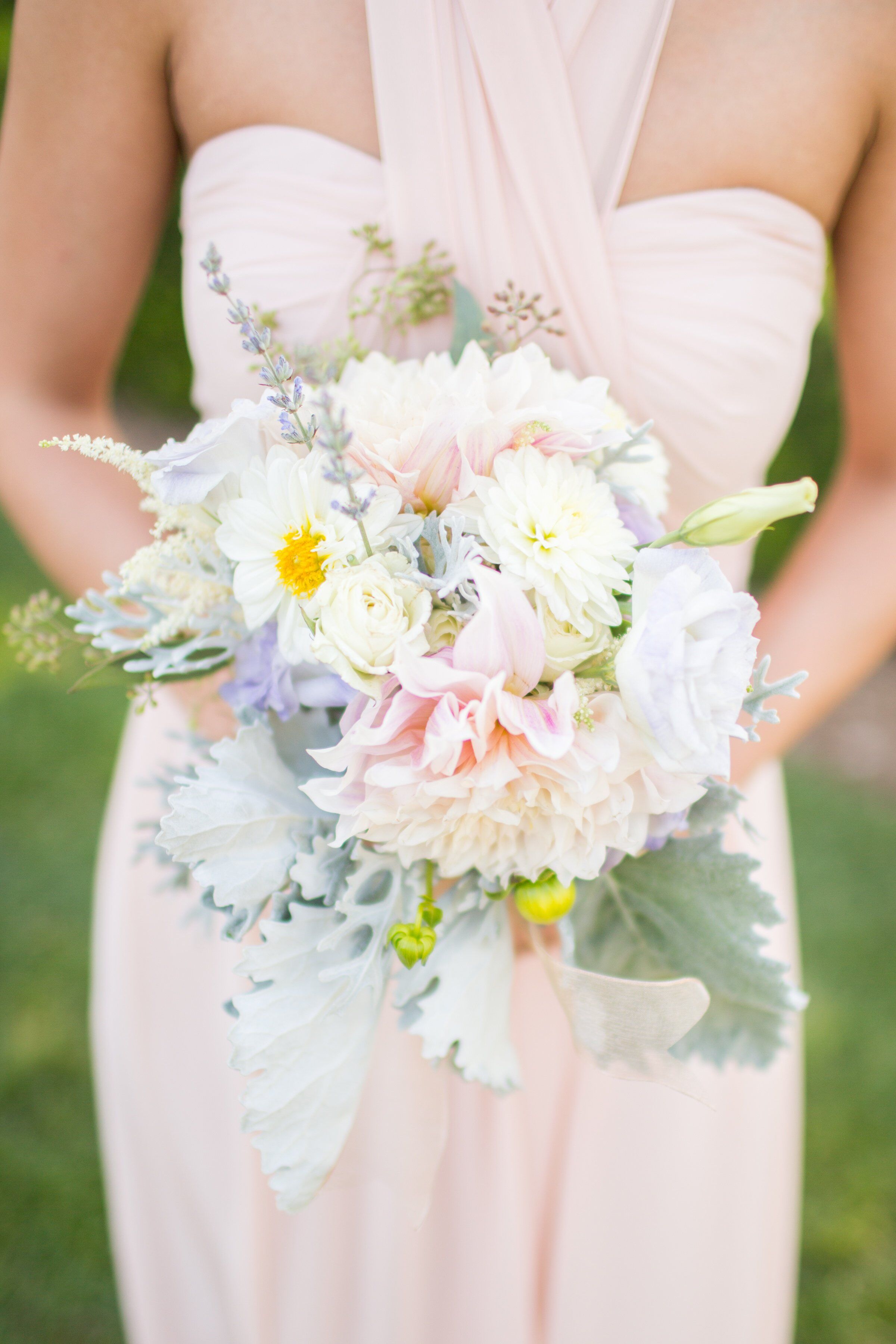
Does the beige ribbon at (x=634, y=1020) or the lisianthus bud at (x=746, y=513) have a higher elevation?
the lisianthus bud at (x=746, y=513)

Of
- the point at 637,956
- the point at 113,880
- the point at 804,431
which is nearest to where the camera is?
the point at 637,956

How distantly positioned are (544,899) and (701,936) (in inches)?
10.1

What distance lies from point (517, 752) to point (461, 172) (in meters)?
0.79

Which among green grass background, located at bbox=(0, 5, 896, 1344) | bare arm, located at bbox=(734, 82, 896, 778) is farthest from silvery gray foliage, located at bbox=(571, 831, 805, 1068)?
green grass background, located at bbox=(0, 5, 896, 1344)

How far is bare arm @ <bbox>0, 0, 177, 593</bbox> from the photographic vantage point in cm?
119

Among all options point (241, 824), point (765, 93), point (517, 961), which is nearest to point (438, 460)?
point (241, 824)

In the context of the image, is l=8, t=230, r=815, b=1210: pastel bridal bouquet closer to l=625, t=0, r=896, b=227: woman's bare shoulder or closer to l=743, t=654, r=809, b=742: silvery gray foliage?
l=743, t=654, r=809, b=742: silvery gray foliage

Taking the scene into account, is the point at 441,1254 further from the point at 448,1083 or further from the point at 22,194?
the point at 22,194

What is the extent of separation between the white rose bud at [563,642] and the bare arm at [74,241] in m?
0.80

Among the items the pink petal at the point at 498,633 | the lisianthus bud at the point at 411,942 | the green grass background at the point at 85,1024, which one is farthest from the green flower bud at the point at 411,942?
the green grass background at the point at 85,1024

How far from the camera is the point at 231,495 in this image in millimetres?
866

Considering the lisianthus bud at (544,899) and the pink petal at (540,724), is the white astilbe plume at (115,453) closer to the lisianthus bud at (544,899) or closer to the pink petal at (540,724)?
the pink petal at (540,724)

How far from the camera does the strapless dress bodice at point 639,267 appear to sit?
1.19 m

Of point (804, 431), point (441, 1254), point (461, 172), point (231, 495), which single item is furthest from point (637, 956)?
point (804, 431)
